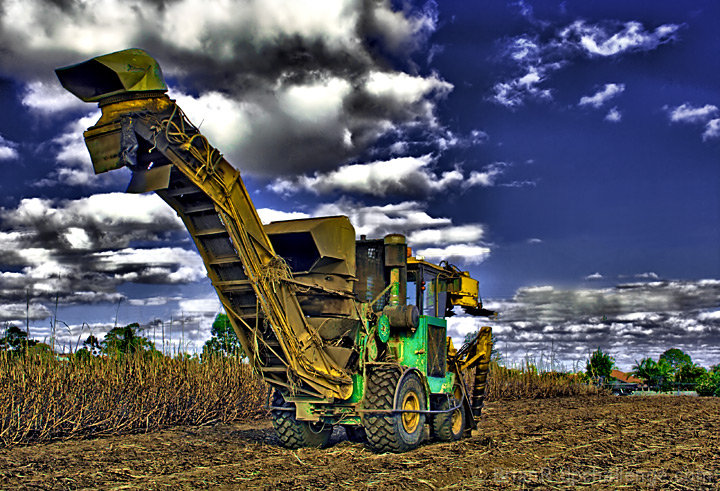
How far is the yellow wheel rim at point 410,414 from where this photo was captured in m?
9.64

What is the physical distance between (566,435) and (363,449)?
3757 mm

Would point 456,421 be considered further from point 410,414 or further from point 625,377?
point 625,377

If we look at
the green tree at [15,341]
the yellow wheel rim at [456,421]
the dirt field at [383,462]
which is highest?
the green tree at [15,341]

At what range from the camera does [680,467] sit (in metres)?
8.09

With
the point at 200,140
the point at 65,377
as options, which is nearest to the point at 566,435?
the point at 200,140

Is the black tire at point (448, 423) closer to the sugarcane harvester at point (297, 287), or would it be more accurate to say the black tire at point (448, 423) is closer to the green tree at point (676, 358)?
the sugarcane harvester at point (297, 287)

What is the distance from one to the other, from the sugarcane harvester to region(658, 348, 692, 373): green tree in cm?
1967

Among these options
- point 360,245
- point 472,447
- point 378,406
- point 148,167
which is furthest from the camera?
point 360,245

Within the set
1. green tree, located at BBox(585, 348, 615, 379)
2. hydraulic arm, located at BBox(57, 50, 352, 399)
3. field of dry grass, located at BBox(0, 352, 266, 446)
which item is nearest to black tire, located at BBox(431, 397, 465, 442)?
hydraulic arm, located at BBox(57, 50, 352, 399)

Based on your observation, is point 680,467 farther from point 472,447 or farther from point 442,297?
point 442,297

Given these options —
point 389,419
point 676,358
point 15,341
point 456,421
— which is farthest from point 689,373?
point 15,341

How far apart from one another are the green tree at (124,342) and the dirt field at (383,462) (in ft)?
6.72

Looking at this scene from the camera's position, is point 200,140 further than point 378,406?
No

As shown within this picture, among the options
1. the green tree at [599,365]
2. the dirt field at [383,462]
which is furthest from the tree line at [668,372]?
the dirt field at [383,462]
